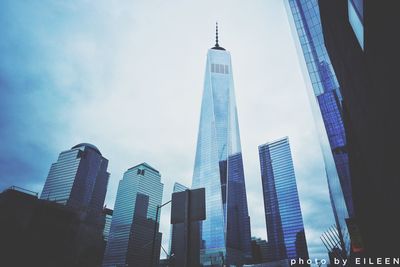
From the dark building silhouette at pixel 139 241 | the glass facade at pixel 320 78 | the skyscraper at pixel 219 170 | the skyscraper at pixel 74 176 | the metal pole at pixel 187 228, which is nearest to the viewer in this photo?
the metal pole at pixel 187 228

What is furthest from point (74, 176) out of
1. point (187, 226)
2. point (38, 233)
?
point (187, 226)

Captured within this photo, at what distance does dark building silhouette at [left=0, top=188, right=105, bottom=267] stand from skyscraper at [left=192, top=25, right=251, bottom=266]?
354 ft

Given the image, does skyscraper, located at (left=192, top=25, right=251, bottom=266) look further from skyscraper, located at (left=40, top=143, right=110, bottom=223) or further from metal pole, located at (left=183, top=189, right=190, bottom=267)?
metal pole, located at (left=183, top=189, right=190, bottom=267)

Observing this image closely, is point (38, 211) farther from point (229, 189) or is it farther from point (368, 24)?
point (229, 189)

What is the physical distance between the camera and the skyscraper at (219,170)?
150625 millimetres

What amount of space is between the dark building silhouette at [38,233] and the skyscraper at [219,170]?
108 m

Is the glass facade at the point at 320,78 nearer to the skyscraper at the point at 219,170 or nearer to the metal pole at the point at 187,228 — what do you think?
the metal pole at the point at 187,228

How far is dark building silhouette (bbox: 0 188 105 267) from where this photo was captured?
33.8 meters

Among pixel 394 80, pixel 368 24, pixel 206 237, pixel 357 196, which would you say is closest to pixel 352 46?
pixel 368 24

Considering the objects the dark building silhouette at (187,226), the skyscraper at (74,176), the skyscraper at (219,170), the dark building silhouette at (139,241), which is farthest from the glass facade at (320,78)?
the skyscraper at (74,176)

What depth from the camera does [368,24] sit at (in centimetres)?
424

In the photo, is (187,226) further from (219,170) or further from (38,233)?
(219,170)

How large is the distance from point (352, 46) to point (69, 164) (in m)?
208

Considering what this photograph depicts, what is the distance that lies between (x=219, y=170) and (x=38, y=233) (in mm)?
121735
